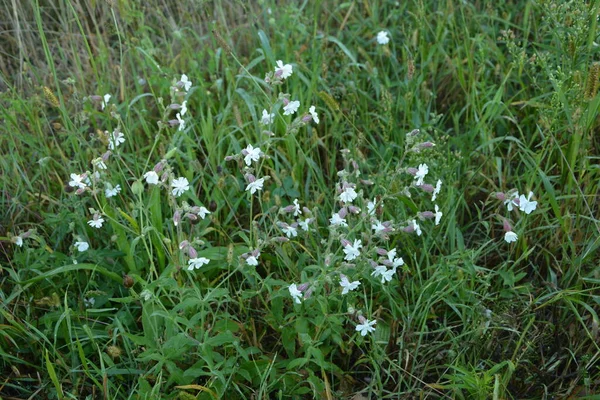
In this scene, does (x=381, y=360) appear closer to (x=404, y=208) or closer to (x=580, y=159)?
(x=404, y=208)

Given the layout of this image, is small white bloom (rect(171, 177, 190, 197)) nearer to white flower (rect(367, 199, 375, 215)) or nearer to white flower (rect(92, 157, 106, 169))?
white flower (rect(92, 157, 106, 169))

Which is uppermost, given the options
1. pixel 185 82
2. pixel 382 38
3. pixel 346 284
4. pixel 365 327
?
pixel 185 82

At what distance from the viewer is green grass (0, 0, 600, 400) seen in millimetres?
2234

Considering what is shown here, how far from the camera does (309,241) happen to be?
101 inches

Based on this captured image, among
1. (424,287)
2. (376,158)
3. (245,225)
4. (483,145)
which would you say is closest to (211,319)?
(245,225)

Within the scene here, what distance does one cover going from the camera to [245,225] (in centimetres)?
281

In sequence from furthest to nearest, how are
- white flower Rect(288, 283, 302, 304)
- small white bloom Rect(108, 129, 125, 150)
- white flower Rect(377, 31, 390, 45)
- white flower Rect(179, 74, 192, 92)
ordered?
white flower Rect(377, 31, 390, 45), white flower Rect(179, 74, 192, 92), small white bloom Rect(108, 129, 125, 150), white flower Rect(288, 283, 302, 304)

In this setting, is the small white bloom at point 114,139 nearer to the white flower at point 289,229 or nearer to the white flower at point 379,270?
the white flower at point 289,229

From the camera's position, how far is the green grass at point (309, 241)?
2.23 meters

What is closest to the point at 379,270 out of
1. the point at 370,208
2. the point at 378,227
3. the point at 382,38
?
the point at 378,227

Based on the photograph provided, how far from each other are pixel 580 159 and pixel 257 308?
4.37 feet

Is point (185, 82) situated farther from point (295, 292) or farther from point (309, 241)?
point (295, 292)

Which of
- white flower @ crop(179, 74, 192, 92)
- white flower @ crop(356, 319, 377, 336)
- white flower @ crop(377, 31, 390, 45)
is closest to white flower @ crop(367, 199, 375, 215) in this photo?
white flower @ crop(356, 319, 377, 336)

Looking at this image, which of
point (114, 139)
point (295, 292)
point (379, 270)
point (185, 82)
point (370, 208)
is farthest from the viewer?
point (185, 82)
